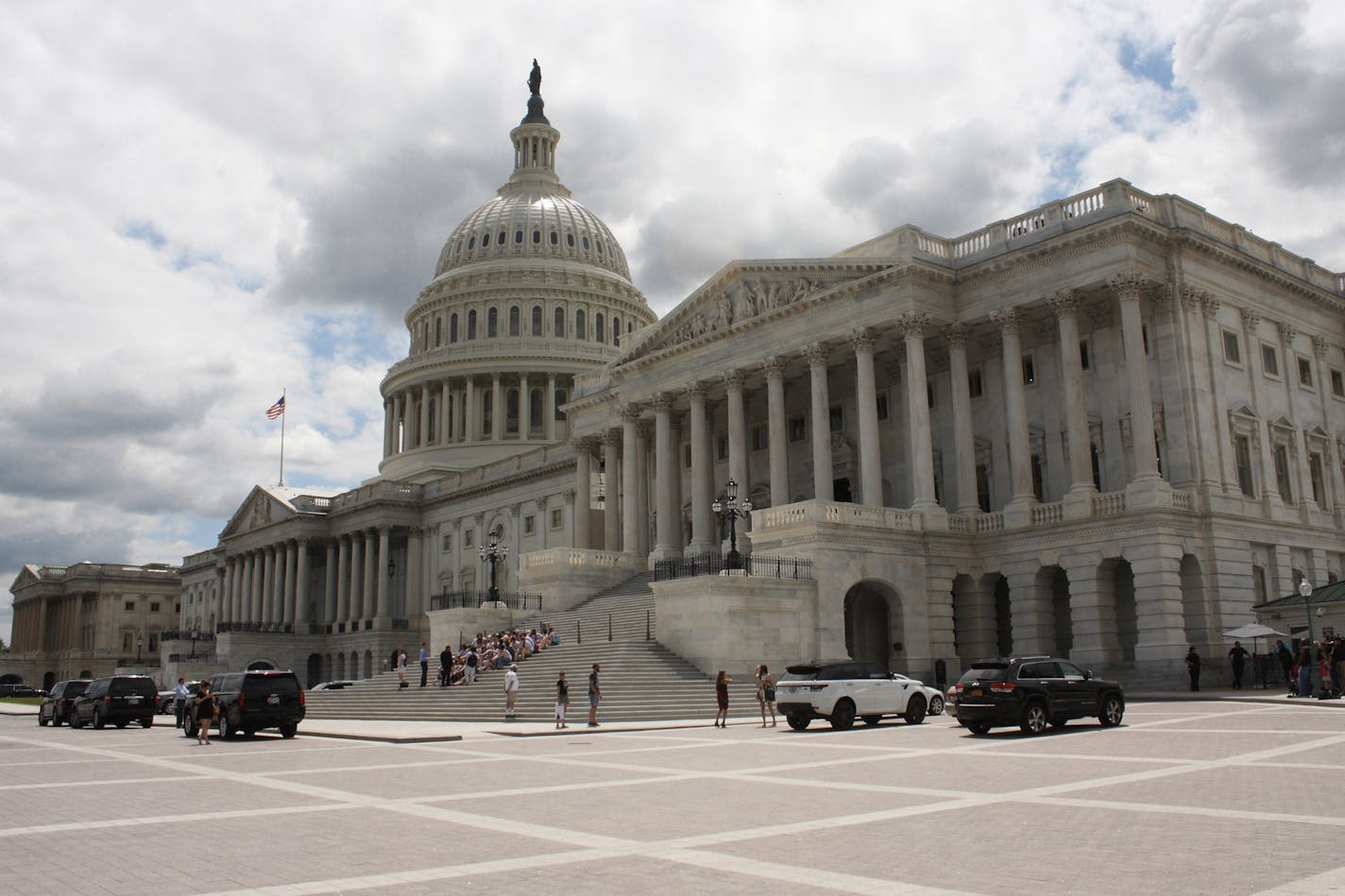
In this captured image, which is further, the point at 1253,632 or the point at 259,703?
the point at 1253,632

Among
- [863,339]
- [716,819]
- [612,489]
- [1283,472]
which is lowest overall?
[716,819]

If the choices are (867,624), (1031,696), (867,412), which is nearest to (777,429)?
(867,412)

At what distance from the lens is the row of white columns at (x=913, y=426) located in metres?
42.8

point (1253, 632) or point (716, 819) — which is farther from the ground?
point (1253, 632)

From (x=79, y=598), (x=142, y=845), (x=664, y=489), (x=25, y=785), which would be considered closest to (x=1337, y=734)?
(x=142, y=845)

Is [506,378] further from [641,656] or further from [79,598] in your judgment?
[641,656]

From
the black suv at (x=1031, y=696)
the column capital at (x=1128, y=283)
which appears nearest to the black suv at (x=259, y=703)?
the black suv at (x=1031, y=696)

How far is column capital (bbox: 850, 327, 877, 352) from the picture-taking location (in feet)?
158

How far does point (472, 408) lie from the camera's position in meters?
112

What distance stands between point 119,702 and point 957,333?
33.3 meters

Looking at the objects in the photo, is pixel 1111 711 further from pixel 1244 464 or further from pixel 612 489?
pixel 612 489

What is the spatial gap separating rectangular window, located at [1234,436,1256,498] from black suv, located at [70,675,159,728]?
3981cm

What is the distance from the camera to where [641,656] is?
4081 centimetres

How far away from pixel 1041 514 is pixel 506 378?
75825 millimetres
